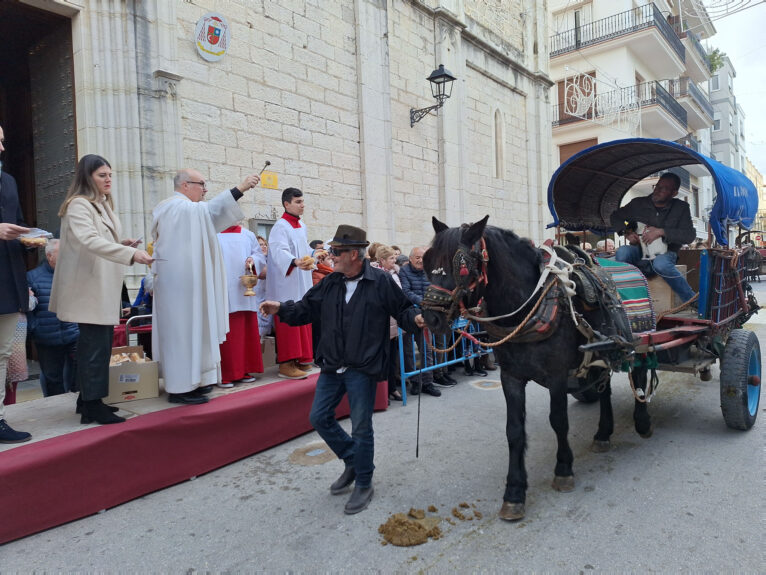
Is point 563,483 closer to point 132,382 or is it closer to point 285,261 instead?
point 285,261

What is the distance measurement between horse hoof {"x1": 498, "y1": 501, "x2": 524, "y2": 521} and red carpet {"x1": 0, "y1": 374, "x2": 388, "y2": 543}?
222cm

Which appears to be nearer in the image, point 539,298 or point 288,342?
point 539,298

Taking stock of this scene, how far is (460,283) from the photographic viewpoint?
293cm

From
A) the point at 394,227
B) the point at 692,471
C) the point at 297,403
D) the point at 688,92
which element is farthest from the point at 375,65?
the point at 688,92

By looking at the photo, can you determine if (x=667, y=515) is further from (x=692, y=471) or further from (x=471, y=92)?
(x=471, y=92)

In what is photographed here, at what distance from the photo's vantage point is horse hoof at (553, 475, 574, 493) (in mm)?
3533

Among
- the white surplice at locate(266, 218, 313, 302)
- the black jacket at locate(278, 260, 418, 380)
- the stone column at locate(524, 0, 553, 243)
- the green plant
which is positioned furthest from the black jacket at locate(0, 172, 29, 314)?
the green plant

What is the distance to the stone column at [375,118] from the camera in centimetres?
945

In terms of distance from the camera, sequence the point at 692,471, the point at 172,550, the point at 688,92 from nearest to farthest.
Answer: the point at 172,550
the point at 692,471
the point at 688,92

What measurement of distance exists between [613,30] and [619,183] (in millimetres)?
19194

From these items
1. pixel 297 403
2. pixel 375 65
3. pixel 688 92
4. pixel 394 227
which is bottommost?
pixel 297 403

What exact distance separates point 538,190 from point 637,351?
1238 cm

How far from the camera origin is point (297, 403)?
15.4 feet

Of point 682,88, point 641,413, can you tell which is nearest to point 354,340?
point 641,413
